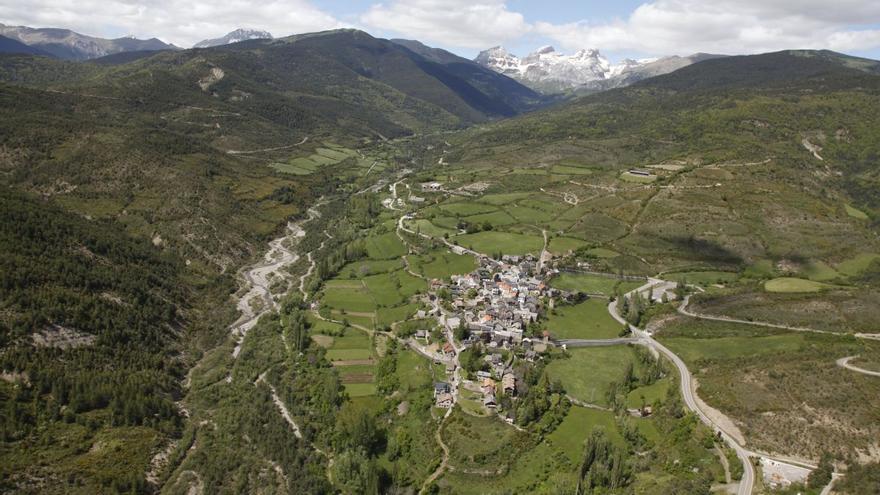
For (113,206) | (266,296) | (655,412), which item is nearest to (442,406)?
(655,412)

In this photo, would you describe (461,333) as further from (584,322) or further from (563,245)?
(563,245)

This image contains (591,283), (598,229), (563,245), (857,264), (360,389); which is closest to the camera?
(360,389)

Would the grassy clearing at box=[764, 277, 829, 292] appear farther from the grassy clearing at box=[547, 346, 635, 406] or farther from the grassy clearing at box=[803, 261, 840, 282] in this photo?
the grassy clearing at box=[547, 346, 635, 406]

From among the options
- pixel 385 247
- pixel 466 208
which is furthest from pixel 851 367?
pixel 466 208

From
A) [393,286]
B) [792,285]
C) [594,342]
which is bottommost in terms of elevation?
[594,342]

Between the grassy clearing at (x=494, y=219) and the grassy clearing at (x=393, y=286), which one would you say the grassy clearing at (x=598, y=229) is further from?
the grassy clearing at (x=393, y=286)

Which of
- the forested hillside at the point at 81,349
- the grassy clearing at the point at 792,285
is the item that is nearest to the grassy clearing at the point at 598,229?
the grassy clearing at the point at 792,285

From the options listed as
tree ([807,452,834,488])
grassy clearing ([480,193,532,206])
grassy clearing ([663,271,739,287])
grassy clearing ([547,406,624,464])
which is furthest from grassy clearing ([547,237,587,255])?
tree ([807,452,834,488])
